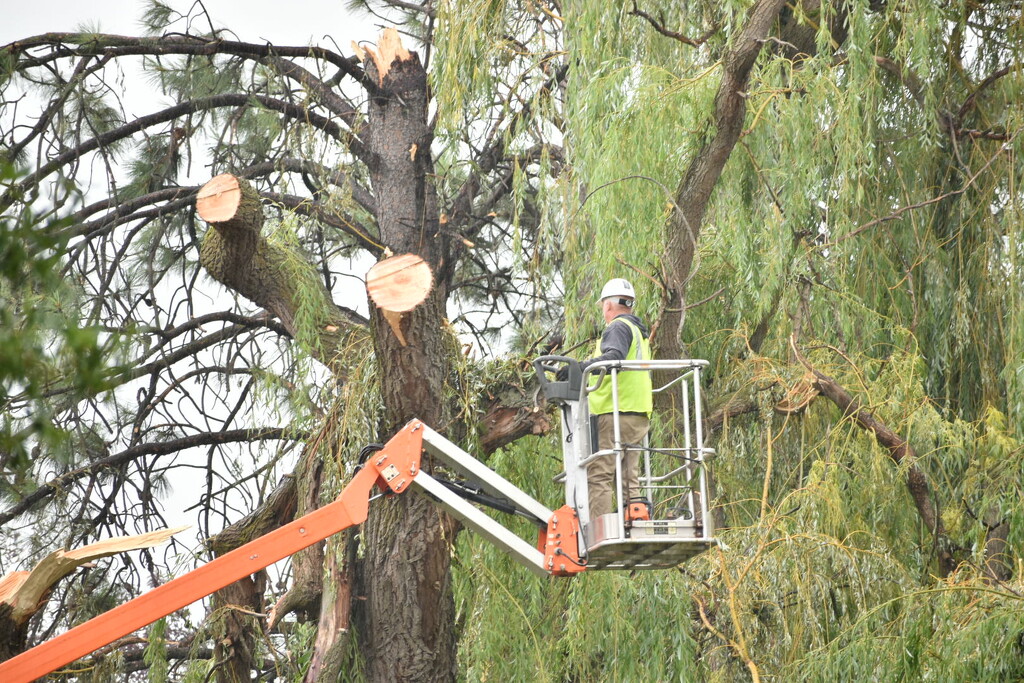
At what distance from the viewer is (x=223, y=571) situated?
Answer: 16.1 feet

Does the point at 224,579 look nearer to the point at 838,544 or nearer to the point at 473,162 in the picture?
the point at 838,544

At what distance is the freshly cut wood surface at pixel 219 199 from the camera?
648cm

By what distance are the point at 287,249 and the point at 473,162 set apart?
1.35 metres

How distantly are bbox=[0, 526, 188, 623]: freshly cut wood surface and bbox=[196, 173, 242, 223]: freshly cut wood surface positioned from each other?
1.81 m

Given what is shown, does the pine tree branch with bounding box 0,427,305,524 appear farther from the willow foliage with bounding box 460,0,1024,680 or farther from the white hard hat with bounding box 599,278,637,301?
the white hard hat with bounding box 599,278,637,301

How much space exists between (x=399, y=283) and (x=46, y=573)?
1.89 m

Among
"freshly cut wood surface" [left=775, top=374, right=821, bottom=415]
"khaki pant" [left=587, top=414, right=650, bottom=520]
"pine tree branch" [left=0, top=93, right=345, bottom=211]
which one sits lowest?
"khaki pant" [left=587, top=414, right=650, bottom=520]

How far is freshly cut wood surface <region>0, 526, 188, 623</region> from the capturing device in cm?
523

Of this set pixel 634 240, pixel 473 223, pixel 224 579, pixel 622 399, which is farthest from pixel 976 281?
pixel 224 579

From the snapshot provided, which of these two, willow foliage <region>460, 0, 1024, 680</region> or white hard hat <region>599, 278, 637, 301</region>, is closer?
white hard hat <region>599, 278, 637, 301</region>

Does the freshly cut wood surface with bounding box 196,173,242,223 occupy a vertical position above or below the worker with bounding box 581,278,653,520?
above

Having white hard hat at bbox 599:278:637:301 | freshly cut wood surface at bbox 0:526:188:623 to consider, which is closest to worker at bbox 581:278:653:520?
white hard hat at bbox 599:278:637:301

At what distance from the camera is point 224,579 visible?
4914 millimetres

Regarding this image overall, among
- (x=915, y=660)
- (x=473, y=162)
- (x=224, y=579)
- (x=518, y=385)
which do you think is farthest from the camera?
(x=473, y=162)
